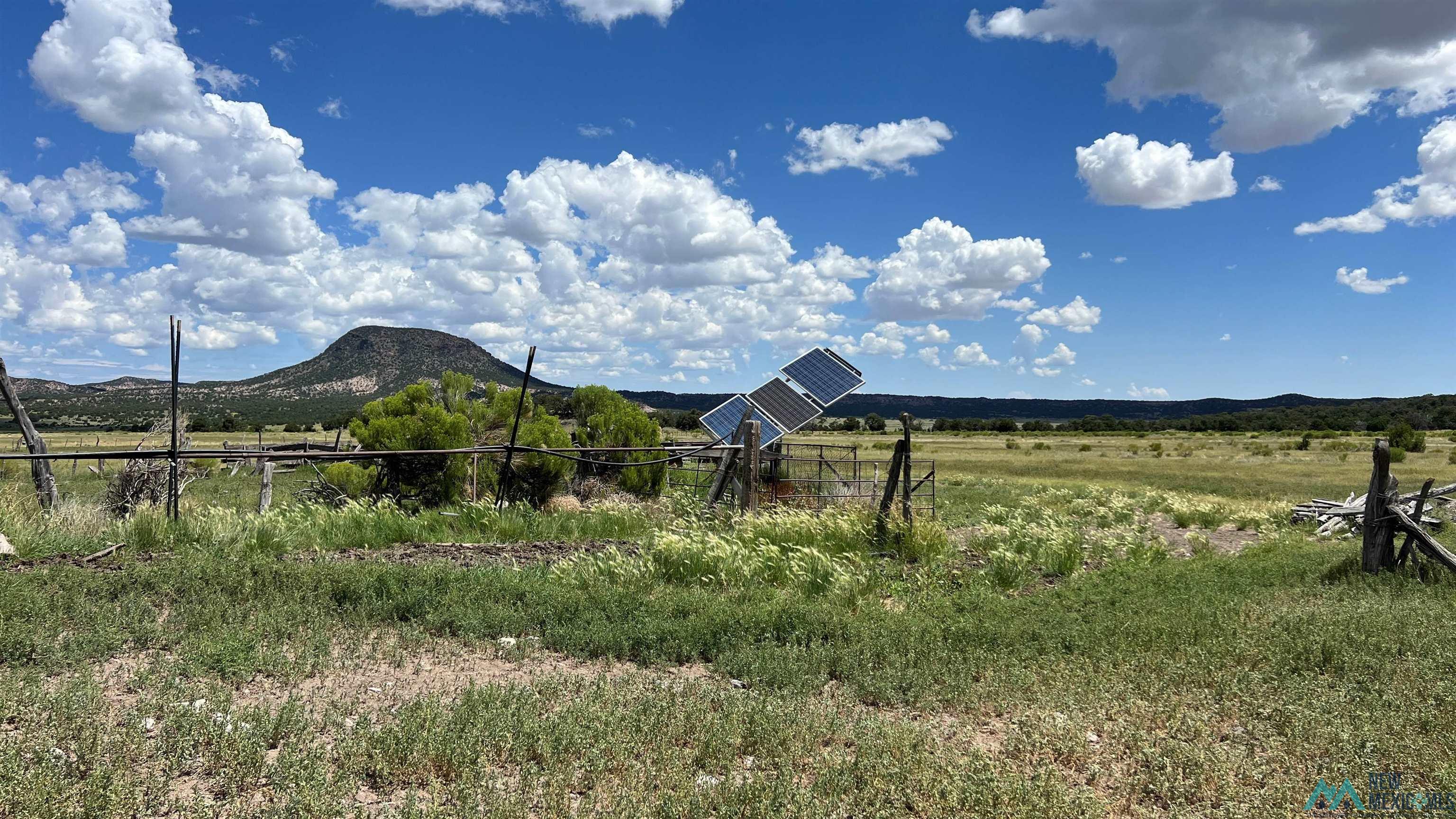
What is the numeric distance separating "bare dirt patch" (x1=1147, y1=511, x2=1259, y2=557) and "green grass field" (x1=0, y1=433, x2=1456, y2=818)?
2.62 m

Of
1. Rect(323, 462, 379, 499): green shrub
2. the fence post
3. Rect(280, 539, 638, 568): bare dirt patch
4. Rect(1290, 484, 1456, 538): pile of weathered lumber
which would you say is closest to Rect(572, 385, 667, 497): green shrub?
Rect(323, 462, 379, 499): green shrub

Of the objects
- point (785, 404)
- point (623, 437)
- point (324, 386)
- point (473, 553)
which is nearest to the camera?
point (473, 553)

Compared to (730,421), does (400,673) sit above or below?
below

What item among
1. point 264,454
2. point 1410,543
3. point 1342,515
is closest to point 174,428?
point 264,454

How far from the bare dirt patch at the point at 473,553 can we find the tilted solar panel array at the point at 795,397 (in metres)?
6.99

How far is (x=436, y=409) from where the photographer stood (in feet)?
53.6

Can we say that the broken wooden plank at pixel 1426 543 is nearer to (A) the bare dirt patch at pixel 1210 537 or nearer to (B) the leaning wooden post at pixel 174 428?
(A) the bare dirt patch at pixel 1210 537

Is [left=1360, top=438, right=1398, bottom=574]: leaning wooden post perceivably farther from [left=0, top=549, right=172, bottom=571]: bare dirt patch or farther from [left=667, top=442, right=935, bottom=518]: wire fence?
[left=0, top=549, right=172, bottom=571]: bare dirt patch

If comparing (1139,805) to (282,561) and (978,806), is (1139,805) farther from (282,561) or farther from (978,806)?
(282,561)

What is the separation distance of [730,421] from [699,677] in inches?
596

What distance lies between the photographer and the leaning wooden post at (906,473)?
12188mm

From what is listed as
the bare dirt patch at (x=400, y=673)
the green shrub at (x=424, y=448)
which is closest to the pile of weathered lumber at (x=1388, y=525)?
the bare dirt patch at (x=400, y=673)

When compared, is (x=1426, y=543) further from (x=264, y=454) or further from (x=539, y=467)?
(x=264, y=454)

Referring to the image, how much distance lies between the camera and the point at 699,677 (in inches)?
248
